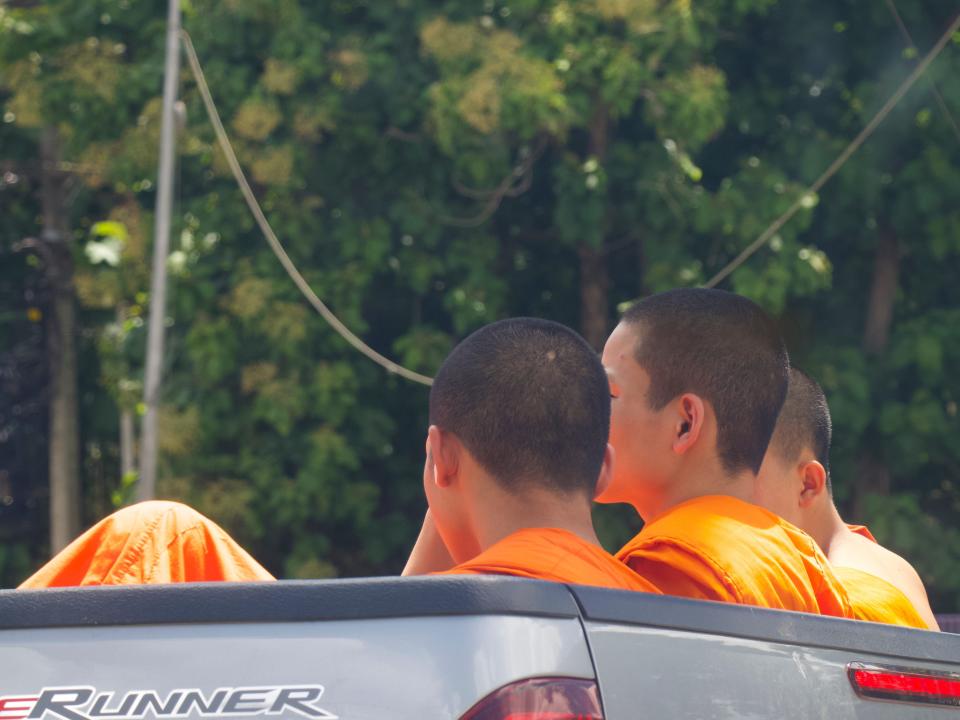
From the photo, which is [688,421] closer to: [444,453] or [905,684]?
[444,453]

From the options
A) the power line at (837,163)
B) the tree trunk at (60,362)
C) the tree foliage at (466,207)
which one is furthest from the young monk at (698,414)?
the tree trunk at (60,362)

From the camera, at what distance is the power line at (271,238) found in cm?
962

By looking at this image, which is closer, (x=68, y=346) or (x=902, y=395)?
(x=902, y=395)

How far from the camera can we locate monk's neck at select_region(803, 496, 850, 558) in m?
2.65

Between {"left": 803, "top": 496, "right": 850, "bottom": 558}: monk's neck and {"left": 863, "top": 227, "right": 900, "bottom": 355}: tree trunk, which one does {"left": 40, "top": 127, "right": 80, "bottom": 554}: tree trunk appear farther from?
{"left": 803, "top": 496, "right": 850, "bottom": 558}: monk's neck

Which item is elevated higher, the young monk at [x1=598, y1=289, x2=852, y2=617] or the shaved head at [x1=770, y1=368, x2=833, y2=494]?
the young monk at [x1=598, y1=289, x2=852, y2=617]

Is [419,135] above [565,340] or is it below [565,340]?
below

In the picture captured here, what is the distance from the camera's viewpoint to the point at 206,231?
10.2 m

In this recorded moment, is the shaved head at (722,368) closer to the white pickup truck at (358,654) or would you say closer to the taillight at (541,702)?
the white pickup truck at (358,654)

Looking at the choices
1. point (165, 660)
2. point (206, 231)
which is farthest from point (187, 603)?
point (206, 231)

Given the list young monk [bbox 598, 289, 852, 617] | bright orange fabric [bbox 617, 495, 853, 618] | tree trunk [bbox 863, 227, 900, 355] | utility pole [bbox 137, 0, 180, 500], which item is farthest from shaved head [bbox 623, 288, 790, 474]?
tree trunk [bbox 863, 227, 900, 355]

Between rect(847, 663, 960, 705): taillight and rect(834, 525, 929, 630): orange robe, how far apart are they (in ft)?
1.31

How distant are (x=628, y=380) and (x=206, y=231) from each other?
8.34m

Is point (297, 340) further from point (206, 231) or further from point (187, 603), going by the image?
point (187, 603)
